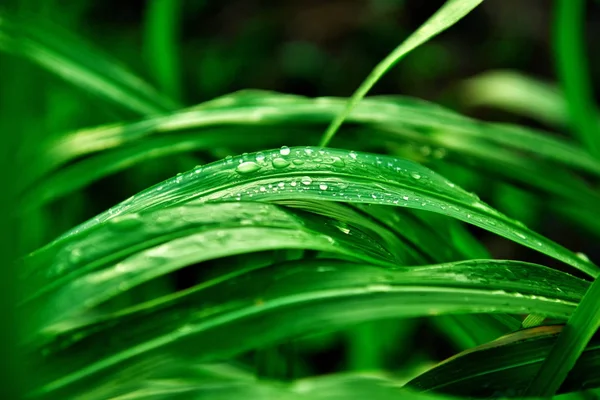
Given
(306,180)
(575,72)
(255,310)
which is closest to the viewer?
(255,310)

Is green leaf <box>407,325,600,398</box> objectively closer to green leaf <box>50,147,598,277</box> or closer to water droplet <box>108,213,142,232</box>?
green leaf <box>50,147,598,277</box>

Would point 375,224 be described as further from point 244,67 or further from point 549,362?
point 244,67

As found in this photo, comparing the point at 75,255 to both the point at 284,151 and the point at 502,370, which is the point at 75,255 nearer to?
the point at 284,151

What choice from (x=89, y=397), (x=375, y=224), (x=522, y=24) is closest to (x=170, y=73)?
(x=375, y=224)

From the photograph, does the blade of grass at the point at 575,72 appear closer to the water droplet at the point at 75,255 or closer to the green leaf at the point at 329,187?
the green leaf at the point at 329,187

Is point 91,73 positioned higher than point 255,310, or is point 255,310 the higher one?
point 91,73

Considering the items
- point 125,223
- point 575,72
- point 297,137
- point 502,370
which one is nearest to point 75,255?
point 125,223

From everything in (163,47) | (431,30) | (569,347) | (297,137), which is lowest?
(569,347)
